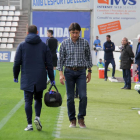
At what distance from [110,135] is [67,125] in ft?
3.18

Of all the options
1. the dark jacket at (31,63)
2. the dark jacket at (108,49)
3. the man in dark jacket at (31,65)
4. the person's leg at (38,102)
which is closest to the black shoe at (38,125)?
the man in dark jacket at (31,65)

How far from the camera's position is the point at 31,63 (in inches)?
254

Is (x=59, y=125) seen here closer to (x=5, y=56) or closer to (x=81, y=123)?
(x=81, y=123)

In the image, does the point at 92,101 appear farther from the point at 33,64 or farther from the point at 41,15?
the point at 41,15

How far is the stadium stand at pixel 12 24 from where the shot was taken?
1655 inches

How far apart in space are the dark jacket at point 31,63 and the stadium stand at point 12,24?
35.4m

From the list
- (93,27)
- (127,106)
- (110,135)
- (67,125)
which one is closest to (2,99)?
(127,106)

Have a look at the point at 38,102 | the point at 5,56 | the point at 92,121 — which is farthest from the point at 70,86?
the point at 5,56

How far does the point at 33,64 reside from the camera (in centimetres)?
645

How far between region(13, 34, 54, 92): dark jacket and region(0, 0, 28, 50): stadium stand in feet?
116

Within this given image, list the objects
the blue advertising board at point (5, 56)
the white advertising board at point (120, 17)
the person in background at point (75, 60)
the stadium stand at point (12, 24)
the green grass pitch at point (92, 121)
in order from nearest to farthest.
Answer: the green grass pitch at point (92, 121) → the person in background at point (75, 60) → the blue advertising board at point (5, 56) → the white advertising board at point (120, 17) → the stadium stand at point (12, 24)

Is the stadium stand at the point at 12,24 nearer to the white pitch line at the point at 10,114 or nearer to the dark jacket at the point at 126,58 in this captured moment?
the dark jacket at the point at 126,58

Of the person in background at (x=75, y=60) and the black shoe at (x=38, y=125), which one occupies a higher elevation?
the person in background at (x=75, y=60)

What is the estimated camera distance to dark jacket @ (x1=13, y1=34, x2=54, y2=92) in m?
6.43
